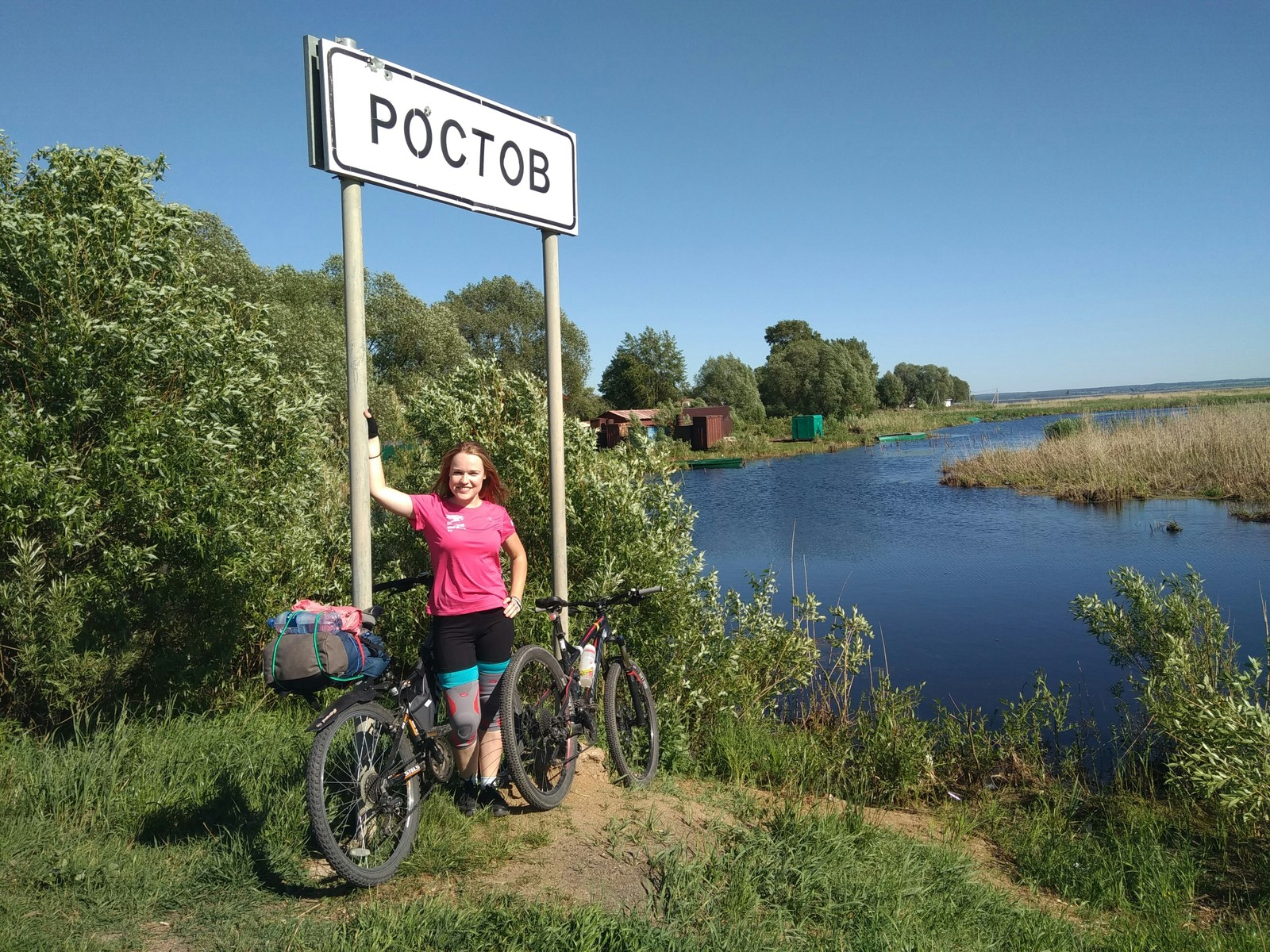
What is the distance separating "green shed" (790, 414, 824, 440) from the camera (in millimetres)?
58531

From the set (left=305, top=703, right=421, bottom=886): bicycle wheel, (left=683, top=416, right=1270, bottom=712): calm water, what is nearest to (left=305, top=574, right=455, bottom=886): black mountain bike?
(left=305, top=703, right=421, bottom=886): bicycle wheel

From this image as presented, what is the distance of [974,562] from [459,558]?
16.4 metres

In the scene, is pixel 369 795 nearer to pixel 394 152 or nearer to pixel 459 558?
pixel 459 558

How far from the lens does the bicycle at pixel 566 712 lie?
3.85 m

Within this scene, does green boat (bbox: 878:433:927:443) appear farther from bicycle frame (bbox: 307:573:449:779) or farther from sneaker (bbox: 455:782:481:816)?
bicycle frame (bbox: 307:573:449:779)

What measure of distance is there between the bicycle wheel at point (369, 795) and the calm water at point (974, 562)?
7.36 m

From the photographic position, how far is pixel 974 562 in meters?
18.0

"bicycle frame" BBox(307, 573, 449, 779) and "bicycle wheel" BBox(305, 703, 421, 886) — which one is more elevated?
"bicycle frame" BBox(307, 573, 449, 779)

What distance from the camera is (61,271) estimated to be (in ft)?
15.7

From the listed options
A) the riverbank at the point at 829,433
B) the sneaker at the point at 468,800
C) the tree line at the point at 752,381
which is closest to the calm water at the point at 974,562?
the sneaker at the point at 468,800

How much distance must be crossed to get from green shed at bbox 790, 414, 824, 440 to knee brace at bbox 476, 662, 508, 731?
55.7 m

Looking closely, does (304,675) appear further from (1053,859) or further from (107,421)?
(1053,859)

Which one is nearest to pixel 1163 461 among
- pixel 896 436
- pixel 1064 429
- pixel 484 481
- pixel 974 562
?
pixel 1064 429

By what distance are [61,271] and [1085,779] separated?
8.29 metres
